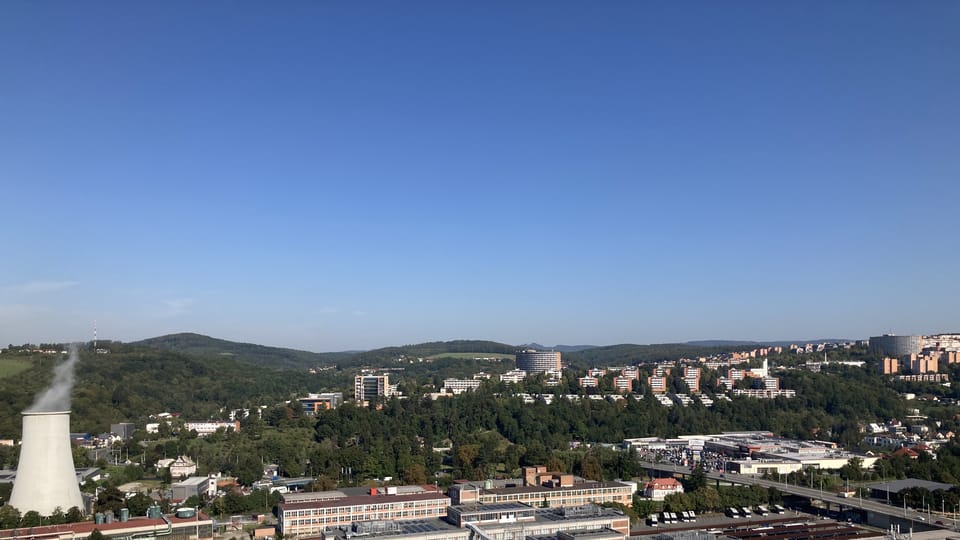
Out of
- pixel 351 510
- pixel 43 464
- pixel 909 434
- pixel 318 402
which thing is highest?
pixel 43 464

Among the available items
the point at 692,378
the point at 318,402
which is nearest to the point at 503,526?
the point at 318,402

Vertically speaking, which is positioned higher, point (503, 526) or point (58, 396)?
point (58, 396)

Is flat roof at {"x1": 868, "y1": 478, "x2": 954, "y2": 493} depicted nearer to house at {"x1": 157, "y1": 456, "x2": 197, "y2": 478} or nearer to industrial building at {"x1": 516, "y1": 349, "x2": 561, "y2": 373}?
house at {"x1": 157, "y1": 456, "x2": 197, "y2": 478}

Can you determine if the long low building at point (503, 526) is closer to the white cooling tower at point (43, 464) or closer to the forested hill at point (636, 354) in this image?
the white cooling tower at point (43, 464)

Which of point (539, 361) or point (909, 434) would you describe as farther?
point (539, 361)

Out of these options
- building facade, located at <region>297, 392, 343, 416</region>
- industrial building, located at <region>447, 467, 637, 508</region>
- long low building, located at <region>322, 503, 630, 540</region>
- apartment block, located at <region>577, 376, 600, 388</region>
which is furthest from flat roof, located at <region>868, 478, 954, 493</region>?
building facade, located at <region>297, 392, 343, 416</region>

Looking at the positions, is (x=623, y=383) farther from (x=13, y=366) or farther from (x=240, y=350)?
(x=240, y=350)

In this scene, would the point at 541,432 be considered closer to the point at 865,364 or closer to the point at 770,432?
the point at 770,432
